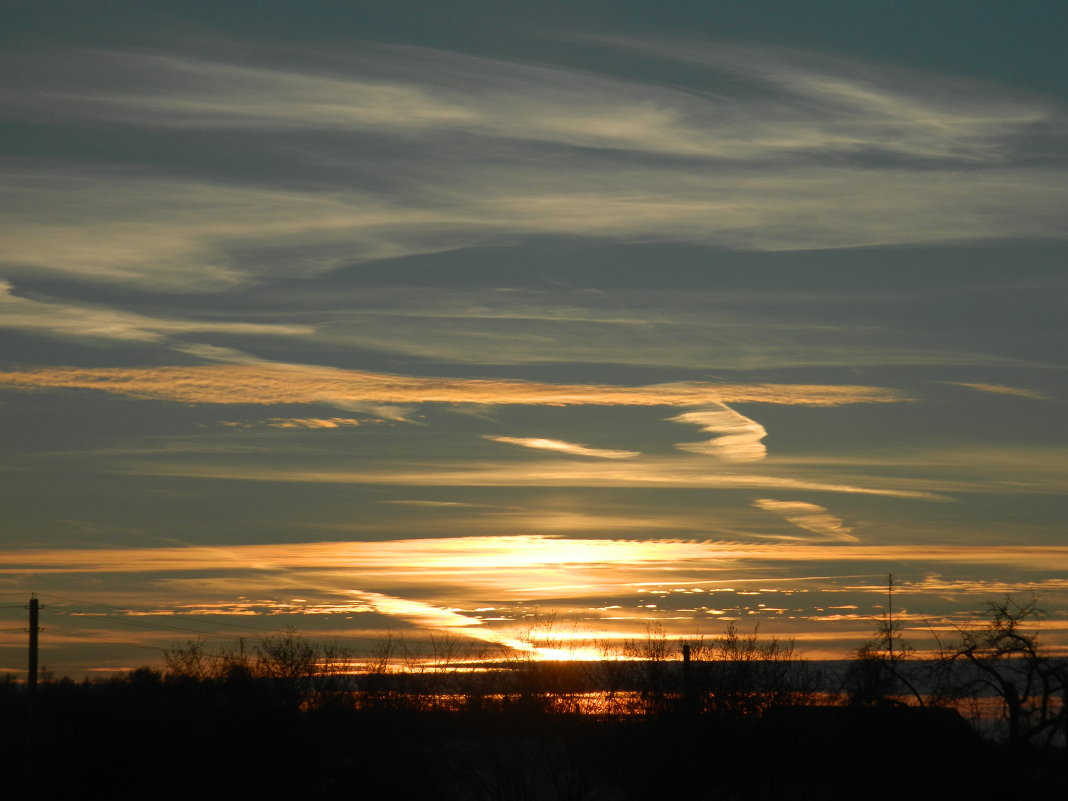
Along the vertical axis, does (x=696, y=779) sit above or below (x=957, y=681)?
below

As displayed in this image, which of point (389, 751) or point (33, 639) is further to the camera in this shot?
point (389, 751)

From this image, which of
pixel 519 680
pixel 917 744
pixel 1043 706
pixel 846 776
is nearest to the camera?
pixel 1043 706

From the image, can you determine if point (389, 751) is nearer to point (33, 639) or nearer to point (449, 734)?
point (449, 734)

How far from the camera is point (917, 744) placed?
37.3m

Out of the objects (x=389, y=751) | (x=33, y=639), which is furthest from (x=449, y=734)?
(x=33, y=639)

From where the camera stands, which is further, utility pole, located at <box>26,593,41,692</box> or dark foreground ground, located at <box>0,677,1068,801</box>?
dark foreground ground, located at <box>0,677,1068,801</box>

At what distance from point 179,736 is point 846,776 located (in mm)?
27054

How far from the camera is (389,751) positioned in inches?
2320

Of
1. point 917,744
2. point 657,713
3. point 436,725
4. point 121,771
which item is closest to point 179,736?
point 121,771

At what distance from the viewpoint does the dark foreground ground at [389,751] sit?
52938 millimetres

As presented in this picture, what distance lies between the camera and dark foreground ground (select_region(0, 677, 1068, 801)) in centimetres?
5294

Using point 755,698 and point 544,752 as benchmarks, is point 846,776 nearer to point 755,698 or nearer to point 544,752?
point 755,698

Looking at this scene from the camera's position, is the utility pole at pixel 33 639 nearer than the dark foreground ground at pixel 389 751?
Yes

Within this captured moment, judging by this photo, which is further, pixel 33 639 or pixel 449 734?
pixel 449 734
